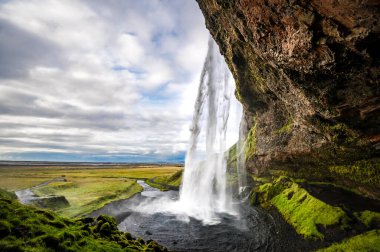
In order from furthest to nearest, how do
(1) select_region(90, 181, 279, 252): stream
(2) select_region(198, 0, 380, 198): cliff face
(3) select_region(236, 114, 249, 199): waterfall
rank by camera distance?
(3) select_region(236, 114, 249, 199): waterfall, (1) select_region(90, 181, 279, 252): stream, (2) select_region(198, 0, 380, 198): cliff face

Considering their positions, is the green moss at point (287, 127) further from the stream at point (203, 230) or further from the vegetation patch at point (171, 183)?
the vegetation patch at point (171, 183)

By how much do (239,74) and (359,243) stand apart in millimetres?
22476

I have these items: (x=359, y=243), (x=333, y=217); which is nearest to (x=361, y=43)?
(x=359, y=243)

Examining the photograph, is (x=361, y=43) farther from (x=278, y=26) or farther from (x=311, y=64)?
(x=278, y=26)

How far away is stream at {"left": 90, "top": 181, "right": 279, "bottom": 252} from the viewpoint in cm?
2592

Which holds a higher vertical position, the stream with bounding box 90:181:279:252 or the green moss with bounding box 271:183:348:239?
the green moss with bounding box 271:183:348:239

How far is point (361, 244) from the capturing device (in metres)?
21.5

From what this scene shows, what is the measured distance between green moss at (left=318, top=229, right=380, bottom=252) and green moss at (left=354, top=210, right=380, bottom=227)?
2.52m

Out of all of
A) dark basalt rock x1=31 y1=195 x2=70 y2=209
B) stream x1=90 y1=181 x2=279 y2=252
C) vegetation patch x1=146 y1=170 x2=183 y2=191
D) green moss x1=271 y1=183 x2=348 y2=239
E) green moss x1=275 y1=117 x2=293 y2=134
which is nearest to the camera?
stream x1=90 y1=181 x2=279 y2=252

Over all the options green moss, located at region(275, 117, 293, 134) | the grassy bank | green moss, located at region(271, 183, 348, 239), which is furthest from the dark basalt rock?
green moss, located at region(275, 117, 293, 134)

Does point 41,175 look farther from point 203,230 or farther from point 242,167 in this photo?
point 203,230

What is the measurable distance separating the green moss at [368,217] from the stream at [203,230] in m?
9.37

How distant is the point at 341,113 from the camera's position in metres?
18.9

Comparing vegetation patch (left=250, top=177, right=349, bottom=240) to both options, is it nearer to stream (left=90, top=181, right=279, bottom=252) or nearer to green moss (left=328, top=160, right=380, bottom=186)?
stream (left=90, top=181, right=279, bottom=252)
